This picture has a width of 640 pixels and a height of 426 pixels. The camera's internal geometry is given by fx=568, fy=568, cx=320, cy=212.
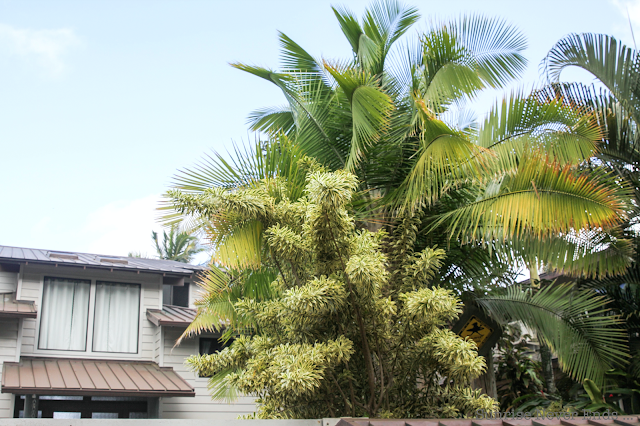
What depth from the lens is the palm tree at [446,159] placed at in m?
5.86

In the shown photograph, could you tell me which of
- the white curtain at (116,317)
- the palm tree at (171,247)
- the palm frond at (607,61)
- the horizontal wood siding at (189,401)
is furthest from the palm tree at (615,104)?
the palm tree at (171,247)

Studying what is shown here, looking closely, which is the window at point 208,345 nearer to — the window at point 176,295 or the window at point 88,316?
the window at point 88,316

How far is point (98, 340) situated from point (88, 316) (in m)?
0.54

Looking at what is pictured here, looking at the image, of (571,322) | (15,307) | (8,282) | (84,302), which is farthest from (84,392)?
(571,322)

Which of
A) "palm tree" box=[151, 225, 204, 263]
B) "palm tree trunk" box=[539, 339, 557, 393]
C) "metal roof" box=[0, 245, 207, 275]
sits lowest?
"palm tree trunk" box=[539, 339, 557, 393]

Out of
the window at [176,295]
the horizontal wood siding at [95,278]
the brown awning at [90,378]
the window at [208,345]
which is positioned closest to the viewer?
the brown awning at [90,378]

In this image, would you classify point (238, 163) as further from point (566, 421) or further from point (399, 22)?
point (566, 421)

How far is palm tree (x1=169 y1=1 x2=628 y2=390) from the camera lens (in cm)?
586

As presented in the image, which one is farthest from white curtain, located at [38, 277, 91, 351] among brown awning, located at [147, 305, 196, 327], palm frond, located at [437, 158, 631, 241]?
palm frond, located at [437, 158, 631, 241]

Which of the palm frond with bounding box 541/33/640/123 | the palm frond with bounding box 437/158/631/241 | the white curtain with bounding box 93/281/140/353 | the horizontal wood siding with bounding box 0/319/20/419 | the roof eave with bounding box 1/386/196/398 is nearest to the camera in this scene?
the palm frond with bounding box 437/158/631/241

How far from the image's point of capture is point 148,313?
40.2ft

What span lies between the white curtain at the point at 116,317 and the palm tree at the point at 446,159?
4.69 m

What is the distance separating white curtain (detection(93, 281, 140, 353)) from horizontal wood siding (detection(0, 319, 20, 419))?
154 cm

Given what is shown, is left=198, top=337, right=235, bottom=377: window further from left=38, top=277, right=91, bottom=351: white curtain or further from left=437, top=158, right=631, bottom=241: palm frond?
left=437, top=158, right=631, bottom=241: palm frond
